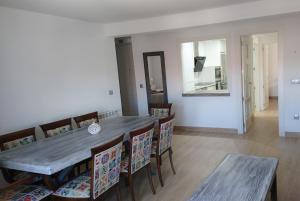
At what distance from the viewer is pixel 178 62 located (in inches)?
233

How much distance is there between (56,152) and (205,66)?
550cm

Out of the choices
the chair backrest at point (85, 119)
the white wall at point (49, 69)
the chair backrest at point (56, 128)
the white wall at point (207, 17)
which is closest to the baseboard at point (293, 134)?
the white wall at point (207, 17)

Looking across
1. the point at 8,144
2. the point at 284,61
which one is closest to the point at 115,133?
the point at 8,144

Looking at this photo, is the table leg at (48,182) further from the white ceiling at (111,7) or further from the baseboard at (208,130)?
the baseboard at (208,130)

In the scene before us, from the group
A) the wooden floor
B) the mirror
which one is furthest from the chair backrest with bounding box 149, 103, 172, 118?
the mirror

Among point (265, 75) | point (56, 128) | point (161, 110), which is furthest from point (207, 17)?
point (265, 75)

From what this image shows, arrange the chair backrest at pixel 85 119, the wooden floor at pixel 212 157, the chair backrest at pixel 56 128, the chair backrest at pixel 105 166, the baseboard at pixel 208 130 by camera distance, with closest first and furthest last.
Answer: the chair backrest at pixel 105 166, the wooden floor at pixel 212 157, the chair backrest at pixel 56 128, the chair backrest at pixel 85 119, the baseboard at pixel 208 130

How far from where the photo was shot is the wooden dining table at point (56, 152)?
7.79ft

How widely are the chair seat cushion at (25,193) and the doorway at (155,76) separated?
404 centimetres

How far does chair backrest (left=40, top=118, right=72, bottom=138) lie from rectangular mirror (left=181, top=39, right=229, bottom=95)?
3.07 metres

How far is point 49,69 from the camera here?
3932 millimetres

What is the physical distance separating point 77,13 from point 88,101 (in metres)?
1.48

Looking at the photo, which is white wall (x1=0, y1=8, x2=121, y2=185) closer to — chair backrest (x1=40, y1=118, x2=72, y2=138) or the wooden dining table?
chair backrest (x1=40, y1=118, x2=72, y2=138)

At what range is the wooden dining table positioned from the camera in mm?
2376
